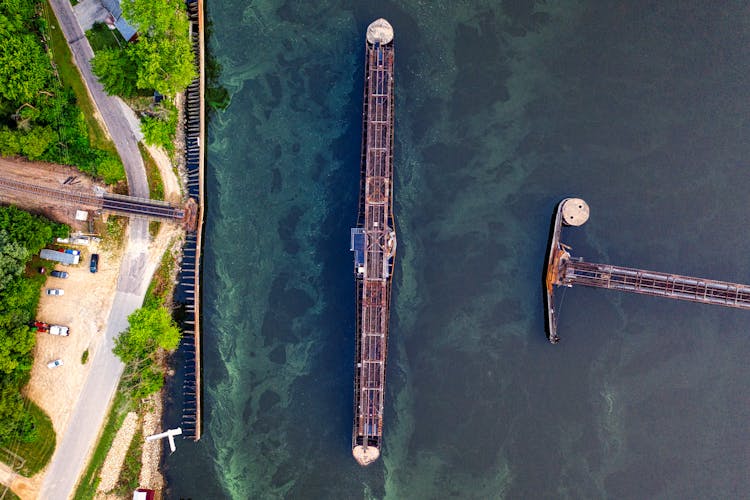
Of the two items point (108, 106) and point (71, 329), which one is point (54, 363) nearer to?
point (71, 329)

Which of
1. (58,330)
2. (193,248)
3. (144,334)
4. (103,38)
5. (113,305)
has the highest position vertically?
(103,38)

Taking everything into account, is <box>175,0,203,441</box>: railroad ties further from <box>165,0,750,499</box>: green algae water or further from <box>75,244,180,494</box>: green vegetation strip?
<box>165,0,750,499</box>: green algae water

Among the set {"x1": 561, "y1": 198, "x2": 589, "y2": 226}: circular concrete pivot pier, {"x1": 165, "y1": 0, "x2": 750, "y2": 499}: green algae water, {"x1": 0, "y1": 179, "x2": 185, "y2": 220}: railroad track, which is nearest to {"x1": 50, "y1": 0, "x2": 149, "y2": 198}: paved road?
{"x1": 0, "y1": 179, "x2": 185, "y2": 220}: railroad track

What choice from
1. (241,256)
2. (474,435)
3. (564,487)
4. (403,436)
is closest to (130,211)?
(241,256)

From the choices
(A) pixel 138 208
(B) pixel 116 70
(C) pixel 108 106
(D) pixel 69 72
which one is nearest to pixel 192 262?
(A) pixel 138 208

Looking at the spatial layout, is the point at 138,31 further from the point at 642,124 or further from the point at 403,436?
the point at 642,124

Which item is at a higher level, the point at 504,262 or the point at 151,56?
the point at 151,56

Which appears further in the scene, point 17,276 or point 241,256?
point 241,256
